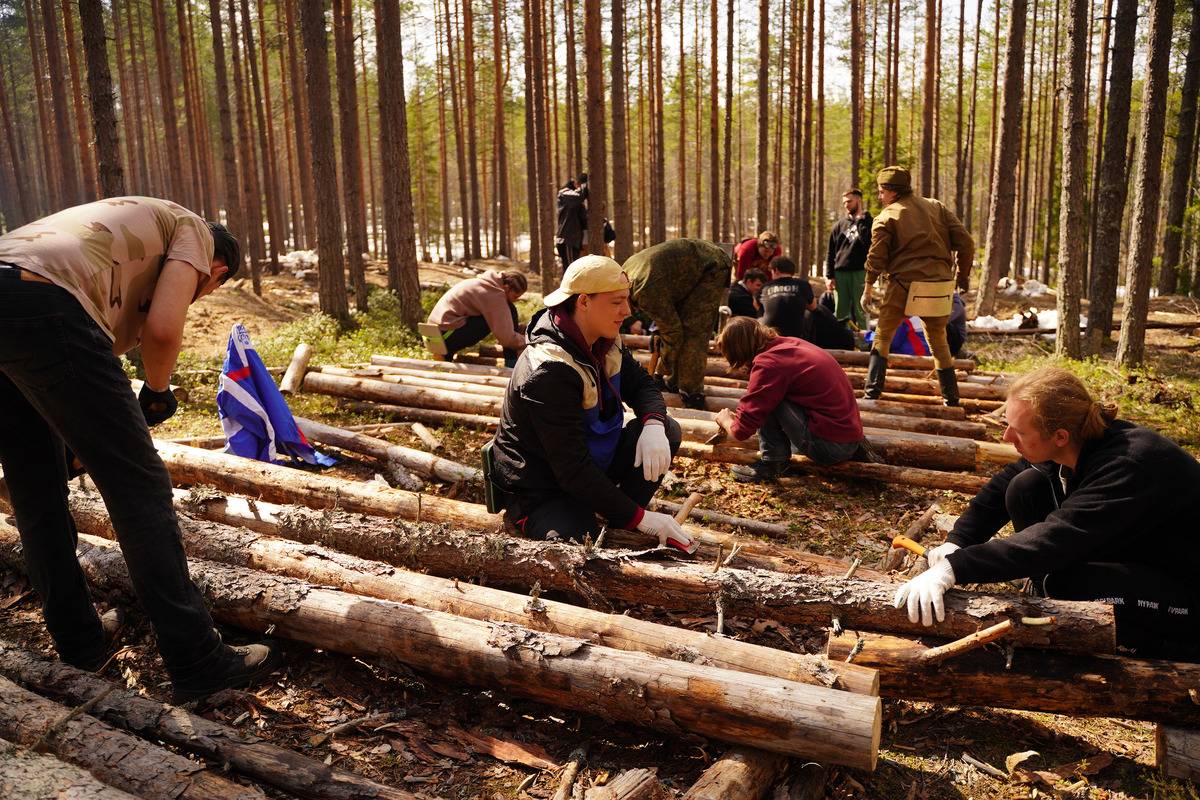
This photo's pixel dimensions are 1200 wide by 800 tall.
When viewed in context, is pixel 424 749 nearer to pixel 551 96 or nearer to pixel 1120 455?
pixel 1120 455

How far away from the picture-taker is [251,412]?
5.87 metres

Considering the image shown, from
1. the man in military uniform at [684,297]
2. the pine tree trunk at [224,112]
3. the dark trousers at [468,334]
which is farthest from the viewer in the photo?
the pine tree trunk at [224,112]

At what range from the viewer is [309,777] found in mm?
2395

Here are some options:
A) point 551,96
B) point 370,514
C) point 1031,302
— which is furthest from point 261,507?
point 551,96

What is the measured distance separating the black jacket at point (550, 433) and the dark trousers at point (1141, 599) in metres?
1.80

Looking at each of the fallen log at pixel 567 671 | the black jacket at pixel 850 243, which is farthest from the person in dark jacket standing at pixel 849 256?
the fallen log at pixel 567 671

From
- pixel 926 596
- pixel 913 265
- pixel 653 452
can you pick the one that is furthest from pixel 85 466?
pixel 913 265

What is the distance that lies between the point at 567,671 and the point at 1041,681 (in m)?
1.65

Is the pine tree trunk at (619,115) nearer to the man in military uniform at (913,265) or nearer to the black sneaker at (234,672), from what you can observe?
the man in military uniform at (913,265)

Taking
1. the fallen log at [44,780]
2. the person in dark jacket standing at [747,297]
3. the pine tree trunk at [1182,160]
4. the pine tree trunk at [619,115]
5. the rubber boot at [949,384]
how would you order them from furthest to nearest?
the pine tree trunk at [1182,160] < the pine tree trunk at [619,115] < the person in dark jacket standing at [747,297] < the rubber boot at [949,384] < the fallen log at [44,780]

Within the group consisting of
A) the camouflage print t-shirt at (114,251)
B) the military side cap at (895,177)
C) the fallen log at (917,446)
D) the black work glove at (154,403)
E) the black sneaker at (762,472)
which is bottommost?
the black sneaker at (762,472)

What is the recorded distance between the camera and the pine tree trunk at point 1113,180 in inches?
407

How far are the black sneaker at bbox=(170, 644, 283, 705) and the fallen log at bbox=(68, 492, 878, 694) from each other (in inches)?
17.8

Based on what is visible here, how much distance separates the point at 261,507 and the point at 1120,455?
399cm
